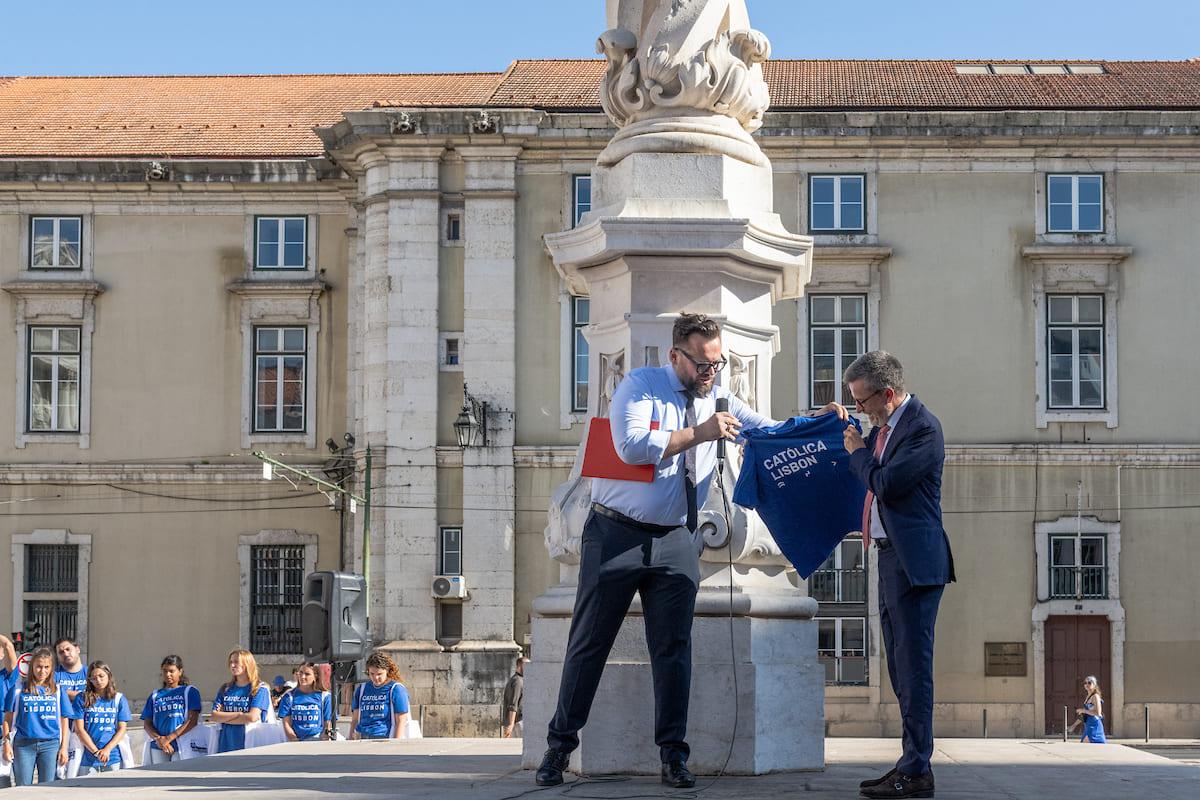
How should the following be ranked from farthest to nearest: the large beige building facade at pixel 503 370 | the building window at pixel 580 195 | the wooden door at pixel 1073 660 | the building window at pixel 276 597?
1. the building window at pixel 276 597
2. the building window at pixel 580 195
3. the large beige building facade at pixel 503 370
4. the wooden door at pixel 1073 660

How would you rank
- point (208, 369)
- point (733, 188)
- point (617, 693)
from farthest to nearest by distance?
point (208, 369) < point (733, 188) < point (617, 693)

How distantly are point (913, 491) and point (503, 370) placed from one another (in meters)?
24.6

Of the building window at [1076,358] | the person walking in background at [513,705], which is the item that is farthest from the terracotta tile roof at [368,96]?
the person walking in background at [513,705]

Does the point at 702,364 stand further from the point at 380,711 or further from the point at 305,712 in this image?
the point at 305,712

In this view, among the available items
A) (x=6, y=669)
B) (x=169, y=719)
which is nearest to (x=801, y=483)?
(x=169, y=719)

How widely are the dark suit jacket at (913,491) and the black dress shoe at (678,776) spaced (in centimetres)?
116

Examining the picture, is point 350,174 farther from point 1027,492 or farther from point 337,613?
point 337,613

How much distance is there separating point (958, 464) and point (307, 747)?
22.7m

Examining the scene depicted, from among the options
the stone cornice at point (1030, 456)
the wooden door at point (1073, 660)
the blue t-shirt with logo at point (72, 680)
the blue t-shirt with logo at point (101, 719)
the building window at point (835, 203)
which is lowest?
the wooden door at point (1073, 660)

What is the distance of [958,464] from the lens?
31281mm

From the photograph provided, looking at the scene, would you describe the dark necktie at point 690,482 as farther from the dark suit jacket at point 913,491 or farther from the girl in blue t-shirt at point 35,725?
the girl in blue t-shirt at point 35,725

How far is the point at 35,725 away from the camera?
1305 cm

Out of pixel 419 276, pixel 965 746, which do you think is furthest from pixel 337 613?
pixel 419 276

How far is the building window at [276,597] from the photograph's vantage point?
32.4m
